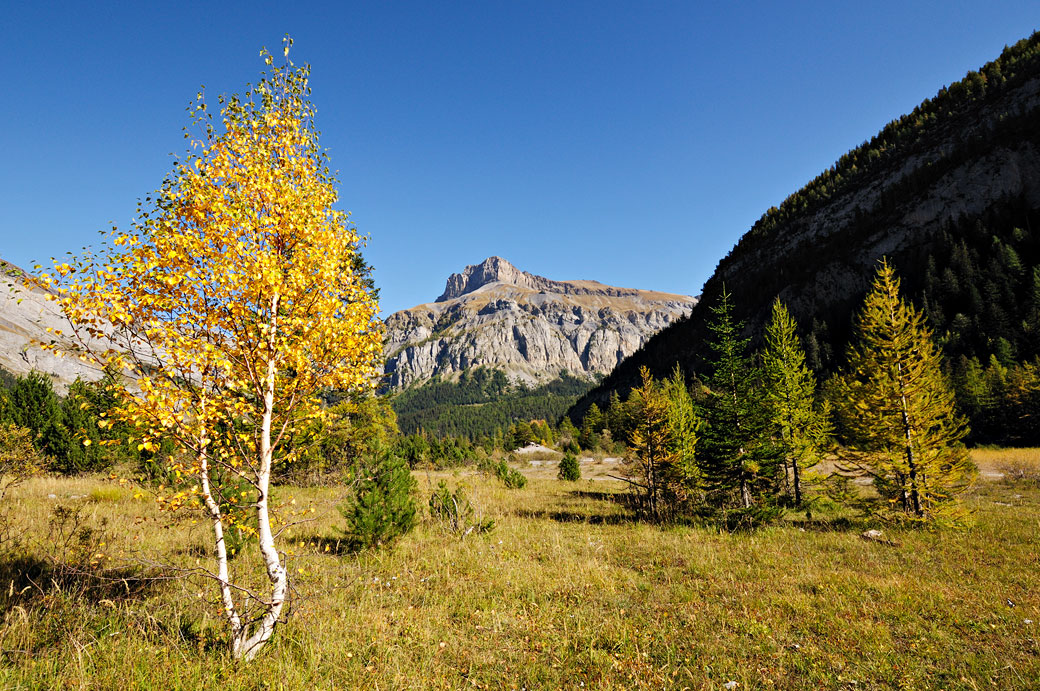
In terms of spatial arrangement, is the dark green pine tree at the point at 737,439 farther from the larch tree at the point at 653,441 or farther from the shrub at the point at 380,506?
the shrub at the point at 380,506

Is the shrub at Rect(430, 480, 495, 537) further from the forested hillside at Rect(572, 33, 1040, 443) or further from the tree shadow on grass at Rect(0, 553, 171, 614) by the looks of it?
the forested hillside at Rect(572, 33, 1040, 443)

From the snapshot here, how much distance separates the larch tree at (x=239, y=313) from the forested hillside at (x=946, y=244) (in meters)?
45.6

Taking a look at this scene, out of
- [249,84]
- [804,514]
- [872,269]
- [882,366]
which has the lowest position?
[804,514]

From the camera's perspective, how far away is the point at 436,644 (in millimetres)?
6543

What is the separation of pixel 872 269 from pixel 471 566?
106 metres

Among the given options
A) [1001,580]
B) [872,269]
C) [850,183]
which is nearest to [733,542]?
[1001,580]

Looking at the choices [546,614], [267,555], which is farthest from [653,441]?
[267,555]

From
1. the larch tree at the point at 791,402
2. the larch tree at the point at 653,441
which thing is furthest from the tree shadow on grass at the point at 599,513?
the larch tree at the point at 791,402

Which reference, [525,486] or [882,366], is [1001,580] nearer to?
[882,366]

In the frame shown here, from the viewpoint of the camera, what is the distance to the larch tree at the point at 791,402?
17.9 m

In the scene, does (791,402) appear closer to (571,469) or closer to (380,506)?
(571,469)

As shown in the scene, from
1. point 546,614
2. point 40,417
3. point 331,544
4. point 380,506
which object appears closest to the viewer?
point 546,614

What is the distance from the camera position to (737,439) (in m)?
15.6

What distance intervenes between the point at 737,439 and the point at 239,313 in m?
16.2
